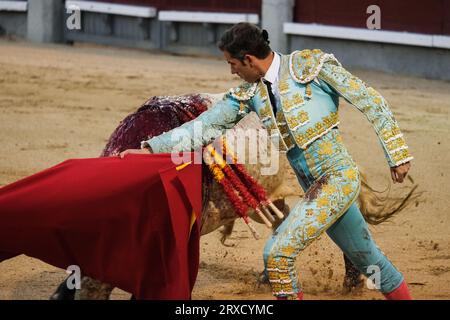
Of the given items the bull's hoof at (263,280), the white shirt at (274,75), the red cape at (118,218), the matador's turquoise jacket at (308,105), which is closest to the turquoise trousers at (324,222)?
the matador's turquoise jacket at (308,105)

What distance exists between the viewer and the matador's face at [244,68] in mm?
3238

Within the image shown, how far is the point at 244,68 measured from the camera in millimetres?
3270

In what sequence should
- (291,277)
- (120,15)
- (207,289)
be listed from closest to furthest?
(291,277) < (207,289) < (120,15)

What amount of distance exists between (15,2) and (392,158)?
876 centimetres

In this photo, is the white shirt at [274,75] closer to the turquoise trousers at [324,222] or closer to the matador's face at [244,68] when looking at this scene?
the matador's face at [244,68]

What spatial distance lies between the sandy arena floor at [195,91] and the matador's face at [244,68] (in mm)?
1158

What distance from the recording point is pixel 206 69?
30.4 ft

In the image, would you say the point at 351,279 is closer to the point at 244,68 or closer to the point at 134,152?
the point at 134,152

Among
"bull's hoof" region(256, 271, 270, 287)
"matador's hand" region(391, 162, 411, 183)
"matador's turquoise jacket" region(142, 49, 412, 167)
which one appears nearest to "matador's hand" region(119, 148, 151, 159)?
"matador's turquoise jacket" region(142, 49, 412, 167)

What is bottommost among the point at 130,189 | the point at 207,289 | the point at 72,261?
the point at 207,289

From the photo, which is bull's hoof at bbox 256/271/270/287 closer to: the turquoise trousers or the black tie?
the turquoise trousers

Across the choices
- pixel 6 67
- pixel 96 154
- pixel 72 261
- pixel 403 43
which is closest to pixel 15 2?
pixel 6 67

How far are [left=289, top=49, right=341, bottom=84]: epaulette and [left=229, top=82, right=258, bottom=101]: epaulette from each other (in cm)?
13

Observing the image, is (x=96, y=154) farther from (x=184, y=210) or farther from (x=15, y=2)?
(x=15, y=2)
